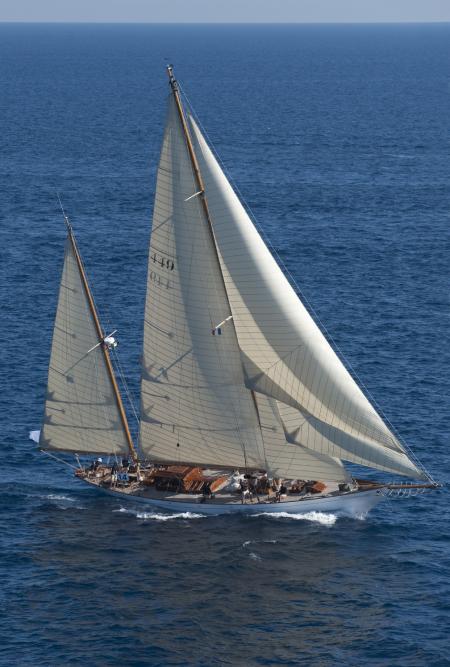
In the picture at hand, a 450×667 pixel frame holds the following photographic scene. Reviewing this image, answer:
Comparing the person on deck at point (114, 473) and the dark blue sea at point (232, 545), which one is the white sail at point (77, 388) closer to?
the person on deck at point (114, 473)

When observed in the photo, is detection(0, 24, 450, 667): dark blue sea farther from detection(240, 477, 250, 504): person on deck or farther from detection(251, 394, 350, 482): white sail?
detection(251, 394, 350, 482): white sail

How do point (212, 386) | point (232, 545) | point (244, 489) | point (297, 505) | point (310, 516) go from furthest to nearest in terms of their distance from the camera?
point (244, 489), point (310, 516), point (297, 505), point (212, 386), point (232, 545)

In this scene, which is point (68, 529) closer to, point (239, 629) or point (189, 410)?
point (189, 410)

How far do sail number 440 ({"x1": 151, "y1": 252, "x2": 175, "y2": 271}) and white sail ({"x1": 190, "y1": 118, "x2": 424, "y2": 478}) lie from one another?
3246 mm

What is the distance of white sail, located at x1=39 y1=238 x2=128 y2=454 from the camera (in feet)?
255

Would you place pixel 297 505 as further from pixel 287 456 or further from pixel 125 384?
pixel 125 384

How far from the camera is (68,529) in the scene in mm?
76188

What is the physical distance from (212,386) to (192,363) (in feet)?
5.87

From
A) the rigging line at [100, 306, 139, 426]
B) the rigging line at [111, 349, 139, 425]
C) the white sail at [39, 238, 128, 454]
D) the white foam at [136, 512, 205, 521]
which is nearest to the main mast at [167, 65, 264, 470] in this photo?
the white sail at [39, 238, 128, 454]

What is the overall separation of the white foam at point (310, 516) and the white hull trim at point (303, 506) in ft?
0.41

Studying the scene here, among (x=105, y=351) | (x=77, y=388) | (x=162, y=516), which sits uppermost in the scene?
(x=105, y=351)

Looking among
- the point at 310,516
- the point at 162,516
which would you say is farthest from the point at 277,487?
the point at 162,516

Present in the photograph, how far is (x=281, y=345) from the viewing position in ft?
235

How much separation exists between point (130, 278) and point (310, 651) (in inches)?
2714
